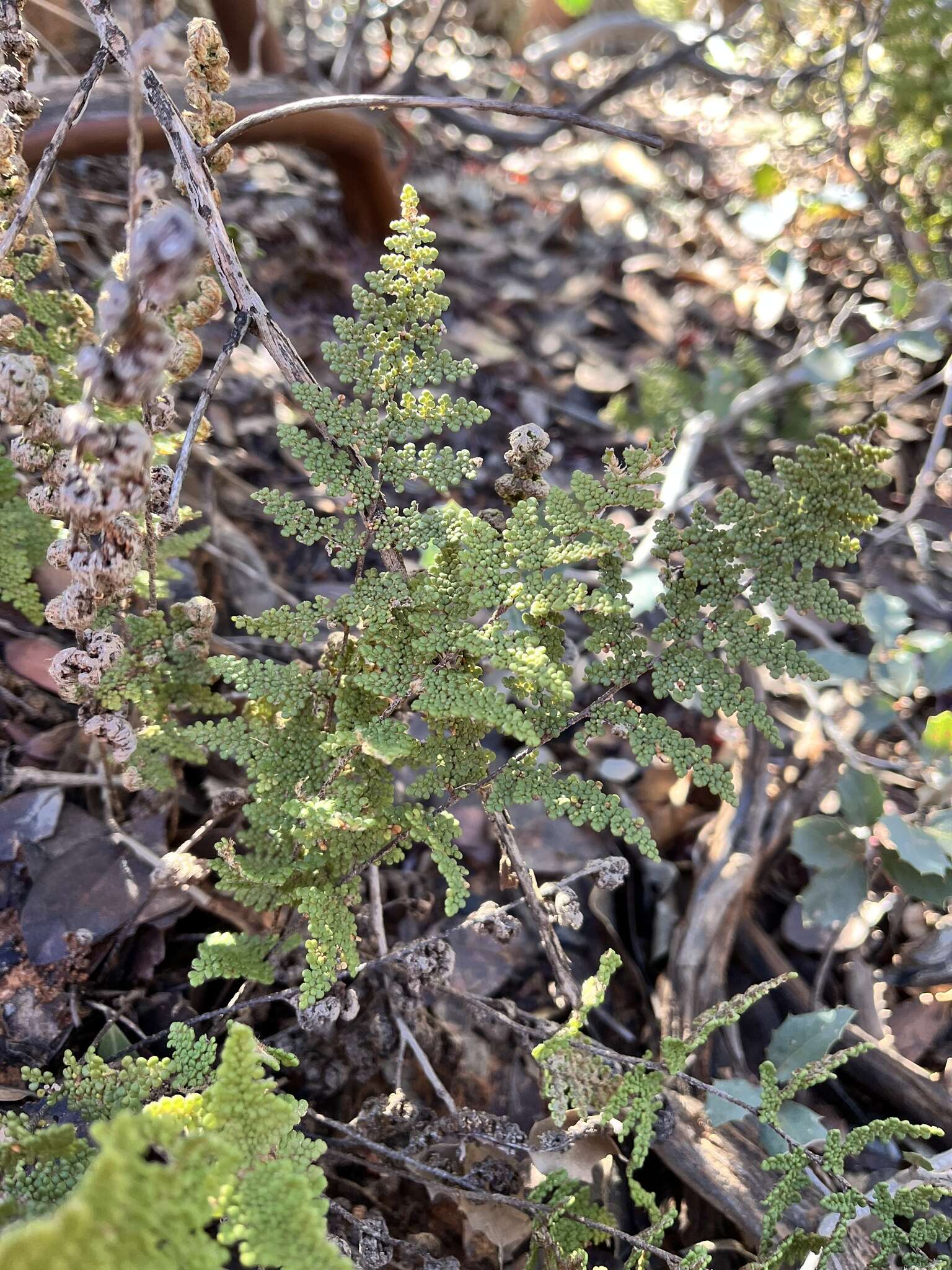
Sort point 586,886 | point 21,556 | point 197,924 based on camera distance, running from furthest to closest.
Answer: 1. point 586,886
2. point 197,924
3. point 21,556

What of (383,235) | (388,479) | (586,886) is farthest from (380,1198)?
(383,235)

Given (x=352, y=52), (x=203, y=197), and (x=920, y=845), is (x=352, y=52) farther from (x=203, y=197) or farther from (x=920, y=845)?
(x=920, y=845)

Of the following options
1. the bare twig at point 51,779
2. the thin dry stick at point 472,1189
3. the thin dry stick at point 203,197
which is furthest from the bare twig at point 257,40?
the thin dry stick at point 472,1189

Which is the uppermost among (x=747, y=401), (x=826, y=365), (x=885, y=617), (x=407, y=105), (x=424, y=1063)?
(x=407, y=105)

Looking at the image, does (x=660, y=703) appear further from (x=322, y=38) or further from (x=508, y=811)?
(x=322, y=38)

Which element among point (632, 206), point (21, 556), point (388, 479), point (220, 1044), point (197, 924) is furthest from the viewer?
point (632, 206)

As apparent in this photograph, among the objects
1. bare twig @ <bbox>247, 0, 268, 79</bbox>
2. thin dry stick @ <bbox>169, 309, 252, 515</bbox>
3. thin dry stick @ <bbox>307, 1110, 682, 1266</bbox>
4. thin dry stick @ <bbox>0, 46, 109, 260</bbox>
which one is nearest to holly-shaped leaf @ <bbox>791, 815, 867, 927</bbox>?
thin dry stick @ <bbox>307, 1110, 682, 1266</bbox>

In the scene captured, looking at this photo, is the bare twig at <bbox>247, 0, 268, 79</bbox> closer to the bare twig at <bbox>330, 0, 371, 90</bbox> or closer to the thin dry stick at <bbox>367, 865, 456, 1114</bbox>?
the bare twig at <bbox>330, 0, 371, 90</bbox>

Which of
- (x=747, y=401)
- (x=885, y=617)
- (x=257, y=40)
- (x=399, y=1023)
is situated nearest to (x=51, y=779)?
(x=399, y=1023)
